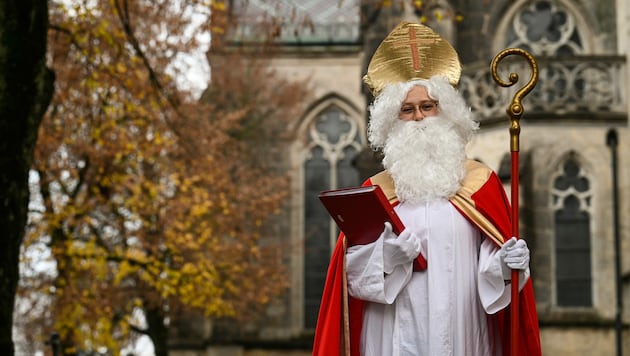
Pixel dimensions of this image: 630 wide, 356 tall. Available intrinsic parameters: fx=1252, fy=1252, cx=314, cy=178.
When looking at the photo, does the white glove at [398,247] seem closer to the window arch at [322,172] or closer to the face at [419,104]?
the face at [419,104]

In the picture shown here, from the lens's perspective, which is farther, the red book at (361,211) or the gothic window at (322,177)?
the gothic window at (322,177)

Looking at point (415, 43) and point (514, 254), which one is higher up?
point (415, 43)

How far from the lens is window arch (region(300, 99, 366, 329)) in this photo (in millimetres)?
30281

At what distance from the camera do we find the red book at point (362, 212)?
18.1 feet

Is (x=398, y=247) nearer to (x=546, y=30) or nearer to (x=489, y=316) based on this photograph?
(x=489, y=316)

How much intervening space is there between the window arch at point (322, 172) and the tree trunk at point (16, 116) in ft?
65.8

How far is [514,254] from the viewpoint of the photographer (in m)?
5.38

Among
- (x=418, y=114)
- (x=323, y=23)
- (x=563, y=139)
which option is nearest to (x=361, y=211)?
(x=418, y=114)

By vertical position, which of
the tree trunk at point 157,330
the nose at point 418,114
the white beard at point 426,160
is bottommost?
the tree trunk at point 157,330

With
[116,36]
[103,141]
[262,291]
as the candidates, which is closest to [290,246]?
[262,291]

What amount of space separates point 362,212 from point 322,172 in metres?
25.2

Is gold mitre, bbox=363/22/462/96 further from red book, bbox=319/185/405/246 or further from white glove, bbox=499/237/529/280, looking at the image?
white glove, bbox=499/237/529/280

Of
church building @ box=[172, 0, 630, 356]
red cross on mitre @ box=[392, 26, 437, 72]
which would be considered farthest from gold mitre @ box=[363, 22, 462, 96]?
church building @ box=[172, 0, 630, 356]

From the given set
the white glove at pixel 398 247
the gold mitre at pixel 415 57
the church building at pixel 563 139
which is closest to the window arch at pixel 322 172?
the church building at pixel 563 139
